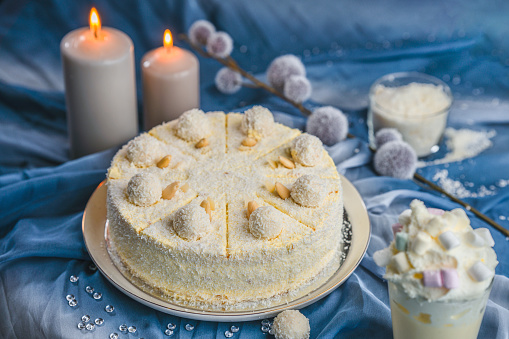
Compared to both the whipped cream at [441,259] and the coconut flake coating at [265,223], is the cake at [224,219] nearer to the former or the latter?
the coconut flake coating at [265,223]

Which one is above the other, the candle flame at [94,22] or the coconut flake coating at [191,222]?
the candle flame at [94,22]

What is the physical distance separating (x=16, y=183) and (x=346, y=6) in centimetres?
250

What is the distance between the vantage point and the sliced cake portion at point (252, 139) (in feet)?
9.06

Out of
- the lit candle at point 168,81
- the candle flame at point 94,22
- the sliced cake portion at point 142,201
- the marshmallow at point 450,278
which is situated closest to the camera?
the marshmallow at point 450,278

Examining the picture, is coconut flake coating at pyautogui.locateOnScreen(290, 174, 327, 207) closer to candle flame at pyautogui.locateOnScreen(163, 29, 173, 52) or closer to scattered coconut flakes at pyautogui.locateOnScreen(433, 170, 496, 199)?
scattered coconut flakes at pyautogui.locateOnScreen(433, 170, 496, 199)

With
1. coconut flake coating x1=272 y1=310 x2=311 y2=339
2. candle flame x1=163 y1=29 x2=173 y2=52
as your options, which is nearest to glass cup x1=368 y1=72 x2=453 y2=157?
candle flame x1=163 y1=29 x2=173 y2=52

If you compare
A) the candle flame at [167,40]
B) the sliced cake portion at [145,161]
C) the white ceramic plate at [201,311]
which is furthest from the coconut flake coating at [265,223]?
the candle flame at [167,40]

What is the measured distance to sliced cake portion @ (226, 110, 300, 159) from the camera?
2.76 metres

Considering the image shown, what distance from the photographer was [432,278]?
1.92 m

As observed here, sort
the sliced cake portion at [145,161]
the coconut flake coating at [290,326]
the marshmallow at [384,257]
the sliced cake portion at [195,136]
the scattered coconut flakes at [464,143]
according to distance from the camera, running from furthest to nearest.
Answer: the scattered coconut flakes at [464,143] → the sliced cake portion at [195,136] → the sliced cake portion at [145,161] → the coconut flake coating at [290,326] → the marshmallow at [384,257]

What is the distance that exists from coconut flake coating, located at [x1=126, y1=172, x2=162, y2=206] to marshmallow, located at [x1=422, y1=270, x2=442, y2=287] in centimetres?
104

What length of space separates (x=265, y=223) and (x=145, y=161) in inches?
26.4

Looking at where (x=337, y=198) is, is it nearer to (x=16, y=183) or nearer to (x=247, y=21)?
(x=16, y=183)

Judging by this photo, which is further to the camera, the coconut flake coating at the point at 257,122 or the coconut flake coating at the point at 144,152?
the coconut flake coating at the point at 257,122
